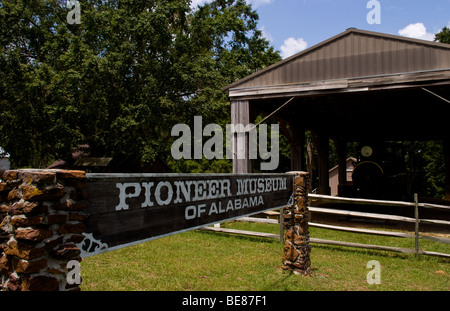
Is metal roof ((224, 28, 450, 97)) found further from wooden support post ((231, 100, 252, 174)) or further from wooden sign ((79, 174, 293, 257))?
wooden sign ((79, 174, 293, 257))

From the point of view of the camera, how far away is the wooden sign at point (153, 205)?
8.07 feet

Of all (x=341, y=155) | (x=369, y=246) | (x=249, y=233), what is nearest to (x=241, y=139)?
(x=249, y=233)

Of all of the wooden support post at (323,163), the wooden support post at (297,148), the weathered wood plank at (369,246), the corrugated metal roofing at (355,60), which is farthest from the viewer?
the wooden support post at (323,163)

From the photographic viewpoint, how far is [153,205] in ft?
9.73

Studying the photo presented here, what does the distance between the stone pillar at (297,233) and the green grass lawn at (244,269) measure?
20cm

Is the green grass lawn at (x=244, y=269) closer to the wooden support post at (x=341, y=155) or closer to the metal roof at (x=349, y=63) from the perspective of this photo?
the metal roof at (x=349, y=63)

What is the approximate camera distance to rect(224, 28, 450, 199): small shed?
9.63 meters

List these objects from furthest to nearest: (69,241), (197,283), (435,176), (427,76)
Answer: (435,176) → (427,76) → (197,283) → (69,241)

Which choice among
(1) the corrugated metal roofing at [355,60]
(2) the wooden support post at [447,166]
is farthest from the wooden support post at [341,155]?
(1) the corrugated metal roofing at [355,60]

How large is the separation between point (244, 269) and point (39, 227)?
4.88 meters

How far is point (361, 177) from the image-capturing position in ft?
50.7
